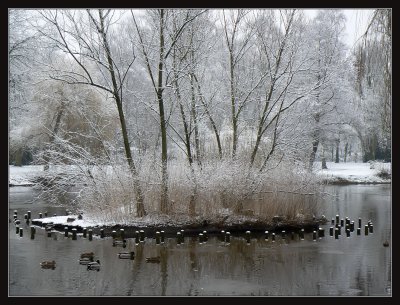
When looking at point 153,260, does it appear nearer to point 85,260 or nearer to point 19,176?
point 85,260

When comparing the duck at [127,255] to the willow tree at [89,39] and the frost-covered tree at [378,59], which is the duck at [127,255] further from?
the frost-covered tree at [378,59]

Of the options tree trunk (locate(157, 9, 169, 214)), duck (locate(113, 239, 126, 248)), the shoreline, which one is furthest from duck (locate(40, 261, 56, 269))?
tree trunk (locate(157, 9, 169, 214))

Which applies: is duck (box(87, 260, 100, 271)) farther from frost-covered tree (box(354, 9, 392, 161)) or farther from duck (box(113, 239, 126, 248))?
frost-covered tree (box(354, 9, 392, 161))

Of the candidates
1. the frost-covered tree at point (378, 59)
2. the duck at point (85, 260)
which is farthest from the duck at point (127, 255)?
the frost-covered tree at point (378, 59)

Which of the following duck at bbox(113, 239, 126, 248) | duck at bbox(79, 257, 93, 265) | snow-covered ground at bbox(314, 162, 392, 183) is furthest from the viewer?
snow-covered ground at bbox(314, 162, 392, 183)

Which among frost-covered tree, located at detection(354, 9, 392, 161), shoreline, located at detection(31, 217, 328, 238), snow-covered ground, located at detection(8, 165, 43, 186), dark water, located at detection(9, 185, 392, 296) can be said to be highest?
frost-covered tree, located at detection(354, 9, 392, 161)

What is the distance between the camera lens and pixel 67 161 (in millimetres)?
16703

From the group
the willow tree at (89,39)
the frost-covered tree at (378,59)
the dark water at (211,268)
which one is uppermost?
the willow tree at (89,39)

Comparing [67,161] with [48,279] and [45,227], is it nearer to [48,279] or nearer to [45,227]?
[45,227]

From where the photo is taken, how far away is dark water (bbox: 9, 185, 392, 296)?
31.2ft

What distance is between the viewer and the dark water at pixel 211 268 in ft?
31.2

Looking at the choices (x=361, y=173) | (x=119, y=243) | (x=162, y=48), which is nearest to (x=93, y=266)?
(x=119, y=243)

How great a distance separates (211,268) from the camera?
442 inches

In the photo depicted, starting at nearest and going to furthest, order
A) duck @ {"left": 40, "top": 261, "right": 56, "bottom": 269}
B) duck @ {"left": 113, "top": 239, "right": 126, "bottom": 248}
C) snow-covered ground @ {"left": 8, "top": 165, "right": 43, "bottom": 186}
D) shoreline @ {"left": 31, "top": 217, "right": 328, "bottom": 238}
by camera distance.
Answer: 1. duck @ {"left": 40, "top": 261, "right": 56, "bottom": 269}
2. duck @ {"left": 113, "top": 239, "right": 126, "bottom": 248}
3. shoreline @ {"left": 31, "top": 217, "right": 328, "bottom": 238}
4. snow-covered ground @ {"left": 8, "top": 165, "right": 43, "bottom": 186}
